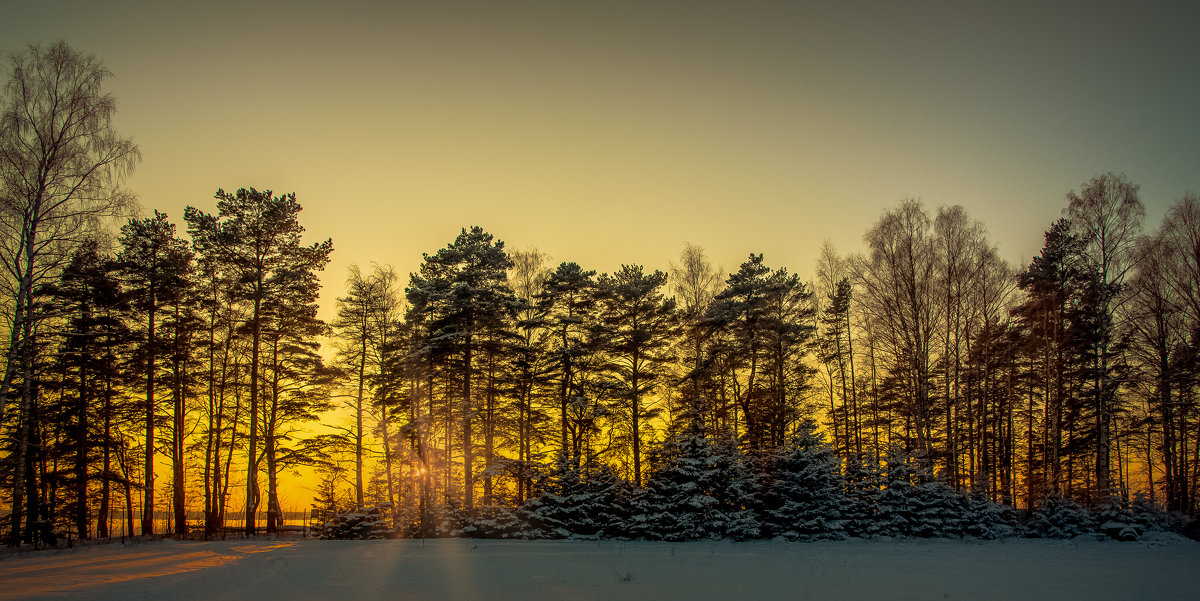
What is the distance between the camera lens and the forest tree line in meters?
26.1

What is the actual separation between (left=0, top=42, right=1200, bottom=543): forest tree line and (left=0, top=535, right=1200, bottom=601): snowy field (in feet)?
19.8

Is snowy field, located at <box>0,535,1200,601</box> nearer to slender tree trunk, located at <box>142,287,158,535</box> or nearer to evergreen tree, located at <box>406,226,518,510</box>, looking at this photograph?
slender tree trunk, located at <box>142,287,158,535</box>

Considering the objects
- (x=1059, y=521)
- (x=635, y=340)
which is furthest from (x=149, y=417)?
(x=1059, y=521)

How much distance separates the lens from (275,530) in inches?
1101

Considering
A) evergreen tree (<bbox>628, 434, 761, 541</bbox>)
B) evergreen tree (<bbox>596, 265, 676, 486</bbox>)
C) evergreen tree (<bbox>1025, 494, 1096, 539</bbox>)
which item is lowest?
evergreen tree (<bbox>1025, 494, 1096, 539</bbox>)

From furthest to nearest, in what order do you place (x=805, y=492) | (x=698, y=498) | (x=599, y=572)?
(x=805, y=492) → (x=698, y=498) → (x=599, y=572)

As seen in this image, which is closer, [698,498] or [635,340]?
[698,498]

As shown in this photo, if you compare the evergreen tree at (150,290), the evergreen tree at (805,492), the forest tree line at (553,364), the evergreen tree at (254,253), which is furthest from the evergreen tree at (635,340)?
the evergreen tree at (150,290)

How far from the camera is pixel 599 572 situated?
14.7 m

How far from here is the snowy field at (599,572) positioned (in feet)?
38.4

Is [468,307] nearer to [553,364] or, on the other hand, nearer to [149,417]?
[553,364]

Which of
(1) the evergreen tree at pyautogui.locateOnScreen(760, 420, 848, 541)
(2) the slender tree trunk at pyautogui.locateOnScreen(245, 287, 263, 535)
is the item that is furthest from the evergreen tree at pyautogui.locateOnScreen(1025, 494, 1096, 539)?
(2) the slender tree trunk at pyautogui.locateOnScreen(245, 287, 263, 535)

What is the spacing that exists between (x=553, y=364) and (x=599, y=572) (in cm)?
1620

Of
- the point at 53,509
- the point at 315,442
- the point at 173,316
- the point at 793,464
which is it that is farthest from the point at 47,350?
the point at 793,464
